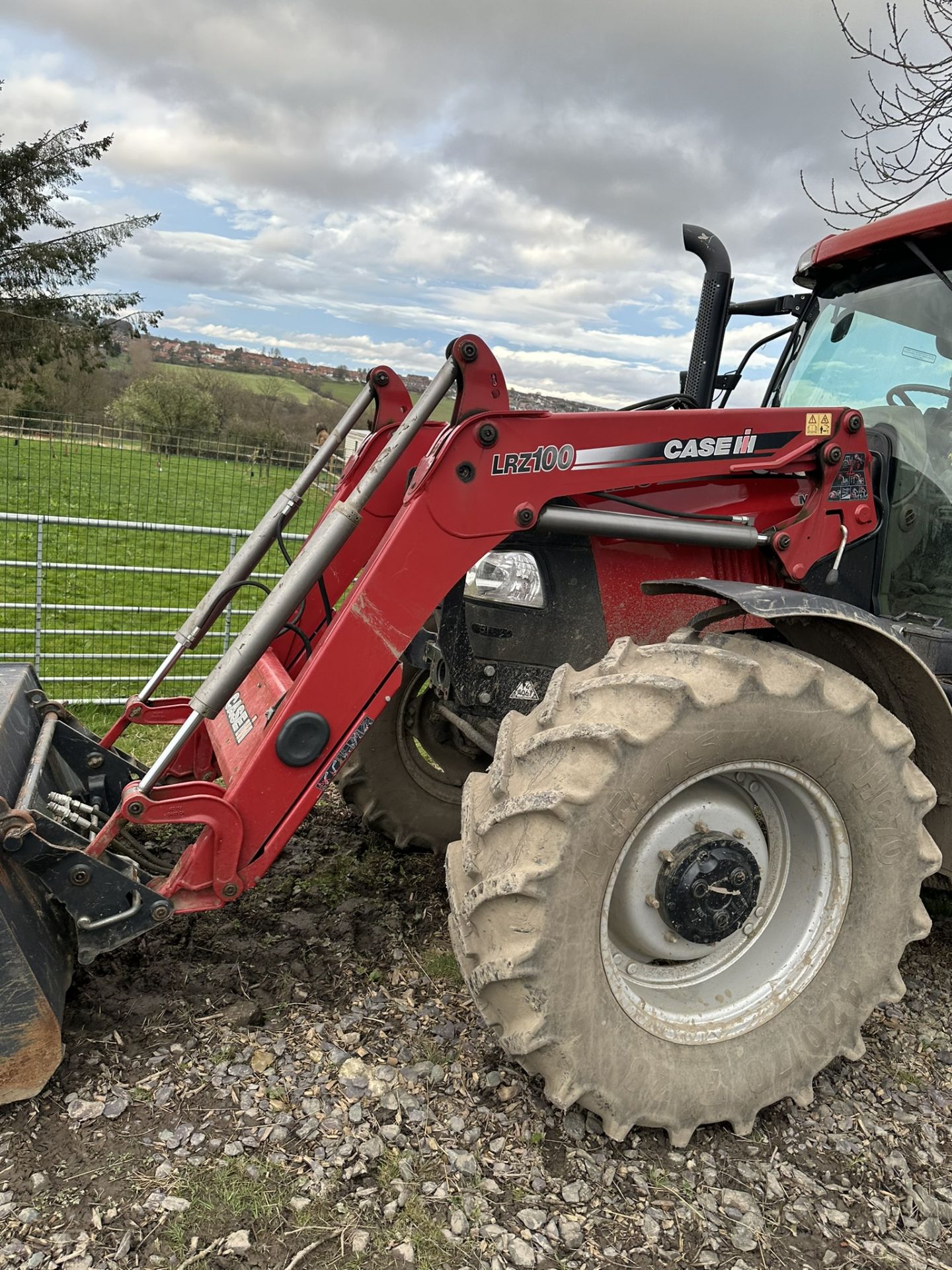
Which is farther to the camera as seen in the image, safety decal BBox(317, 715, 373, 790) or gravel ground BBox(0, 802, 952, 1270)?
safety decal BBox(317, 715, 373, 790)

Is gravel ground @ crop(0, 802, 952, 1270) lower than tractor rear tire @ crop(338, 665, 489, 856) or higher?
lower

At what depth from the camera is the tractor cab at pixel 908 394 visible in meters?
3.73

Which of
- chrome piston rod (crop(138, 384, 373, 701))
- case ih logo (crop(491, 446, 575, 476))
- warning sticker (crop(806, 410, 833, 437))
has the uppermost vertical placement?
warning sticker (crop(806, 410, 833, 437))

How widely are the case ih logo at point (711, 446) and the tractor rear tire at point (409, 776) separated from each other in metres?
1.69

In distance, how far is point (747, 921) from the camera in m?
3.07

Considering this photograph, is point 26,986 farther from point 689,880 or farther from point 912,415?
point 912,415

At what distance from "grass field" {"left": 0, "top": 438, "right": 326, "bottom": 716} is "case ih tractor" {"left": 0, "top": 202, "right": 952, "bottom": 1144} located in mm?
1641

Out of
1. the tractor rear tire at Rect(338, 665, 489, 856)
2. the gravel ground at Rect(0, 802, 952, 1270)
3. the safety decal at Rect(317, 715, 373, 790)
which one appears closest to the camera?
the gravel ground at Rect(0, 802, 952, 1270)

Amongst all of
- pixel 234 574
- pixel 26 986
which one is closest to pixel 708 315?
pixel 234 574

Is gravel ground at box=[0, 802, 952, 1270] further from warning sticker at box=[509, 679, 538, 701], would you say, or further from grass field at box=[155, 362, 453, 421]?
grass field at box=[155, 362, 453, 421]

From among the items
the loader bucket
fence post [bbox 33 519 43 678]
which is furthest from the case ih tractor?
fence post [bbox 33 519 43 678]

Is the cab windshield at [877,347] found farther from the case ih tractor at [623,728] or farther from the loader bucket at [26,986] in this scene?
the loader bucket at [26,986]

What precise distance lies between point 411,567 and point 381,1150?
169 centimetres

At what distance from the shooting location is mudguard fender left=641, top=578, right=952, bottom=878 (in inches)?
113
